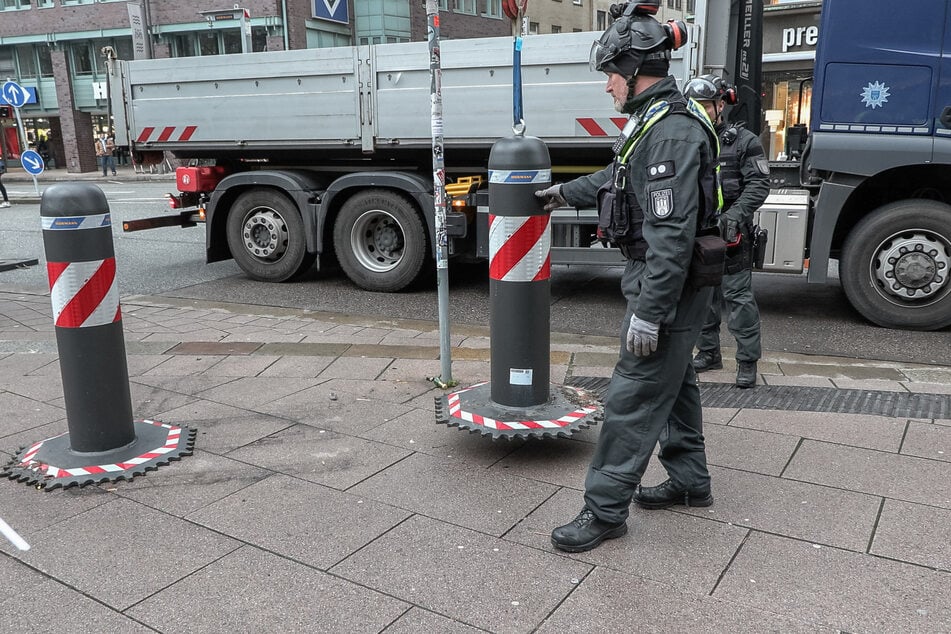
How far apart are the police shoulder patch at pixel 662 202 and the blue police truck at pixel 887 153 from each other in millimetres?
4505

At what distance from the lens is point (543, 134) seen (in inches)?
301

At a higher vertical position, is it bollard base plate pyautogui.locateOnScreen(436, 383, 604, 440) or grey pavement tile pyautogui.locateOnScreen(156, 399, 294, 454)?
bollard base plate pyautogui.locateOnScreen(436, 383, 604, 440)

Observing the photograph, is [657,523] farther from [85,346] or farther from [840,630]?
[85,346]

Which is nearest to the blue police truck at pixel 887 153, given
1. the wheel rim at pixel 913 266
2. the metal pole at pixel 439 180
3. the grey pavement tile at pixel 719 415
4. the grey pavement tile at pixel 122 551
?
the wheel rim at pixel 913 266

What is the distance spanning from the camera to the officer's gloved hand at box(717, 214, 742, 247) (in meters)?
4.56

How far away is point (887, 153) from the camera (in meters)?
6.54

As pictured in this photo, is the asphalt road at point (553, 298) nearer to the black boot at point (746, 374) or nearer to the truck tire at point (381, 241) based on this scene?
the truck tire at point (381, 241)

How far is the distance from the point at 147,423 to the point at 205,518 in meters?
1.22

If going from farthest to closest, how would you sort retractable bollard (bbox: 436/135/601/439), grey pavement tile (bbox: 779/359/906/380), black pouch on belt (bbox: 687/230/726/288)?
grey pavement tile (bbox: 779/359/906/380), retractable bollard (bbox: 436/135/601/439), black pouch on belt (bbox: 687/230/726/288)

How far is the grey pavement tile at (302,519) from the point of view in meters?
3.18

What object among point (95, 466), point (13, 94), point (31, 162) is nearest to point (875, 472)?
point (95, 466)

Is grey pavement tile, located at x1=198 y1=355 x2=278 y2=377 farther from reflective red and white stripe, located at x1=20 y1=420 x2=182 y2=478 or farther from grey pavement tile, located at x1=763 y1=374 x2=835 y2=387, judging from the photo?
grey pavement tile, located at x1=763 y1=374 x2=835 y2=387

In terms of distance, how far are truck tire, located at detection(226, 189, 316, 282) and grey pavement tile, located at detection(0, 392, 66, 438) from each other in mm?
4243

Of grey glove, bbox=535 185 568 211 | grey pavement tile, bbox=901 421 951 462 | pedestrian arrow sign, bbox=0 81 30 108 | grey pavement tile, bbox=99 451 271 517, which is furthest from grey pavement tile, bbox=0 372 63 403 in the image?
pedestrian arrow sign, bbox=0 81 30 108
